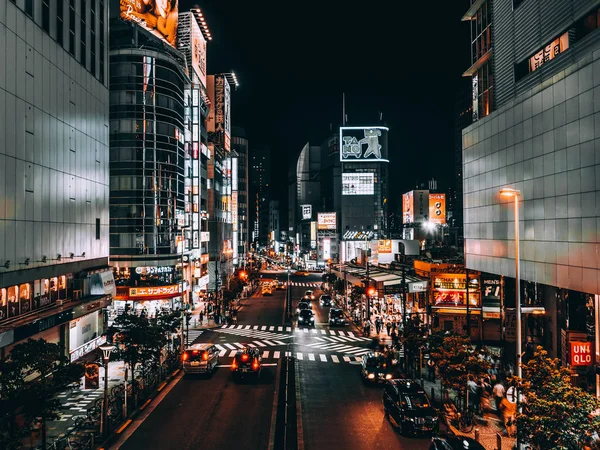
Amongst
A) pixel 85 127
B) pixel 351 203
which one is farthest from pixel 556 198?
pixel 351 203

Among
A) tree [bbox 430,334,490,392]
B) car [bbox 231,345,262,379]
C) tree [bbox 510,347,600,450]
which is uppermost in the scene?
tree [bbox 510,347,600,450]

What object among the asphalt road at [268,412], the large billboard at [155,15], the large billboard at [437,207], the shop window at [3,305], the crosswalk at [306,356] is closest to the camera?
the asphalt road at [268,412]

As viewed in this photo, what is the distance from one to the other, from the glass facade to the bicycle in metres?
42.0

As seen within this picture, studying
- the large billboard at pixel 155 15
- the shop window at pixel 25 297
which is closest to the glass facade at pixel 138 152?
the large billboard at pixel 155 15

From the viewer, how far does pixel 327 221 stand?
140875 mm

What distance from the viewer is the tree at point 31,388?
46.3 ft

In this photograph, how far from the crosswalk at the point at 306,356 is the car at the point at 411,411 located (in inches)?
522

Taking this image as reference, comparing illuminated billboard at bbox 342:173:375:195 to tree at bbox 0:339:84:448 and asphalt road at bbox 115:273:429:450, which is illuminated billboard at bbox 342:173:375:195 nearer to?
asphalt road at bbox 115:273:429:450

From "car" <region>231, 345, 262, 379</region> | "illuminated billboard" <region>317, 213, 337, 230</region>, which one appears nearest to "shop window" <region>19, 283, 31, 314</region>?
"car" <region>231, 345, 262, 379</region>

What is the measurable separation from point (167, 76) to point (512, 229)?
139 feet

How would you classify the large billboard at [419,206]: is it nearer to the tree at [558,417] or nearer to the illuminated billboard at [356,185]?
the illuminated billboard at [356,185]

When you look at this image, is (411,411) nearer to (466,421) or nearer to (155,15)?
(466,421)

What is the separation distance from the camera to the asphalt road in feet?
59.3

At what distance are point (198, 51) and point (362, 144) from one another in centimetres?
8368
